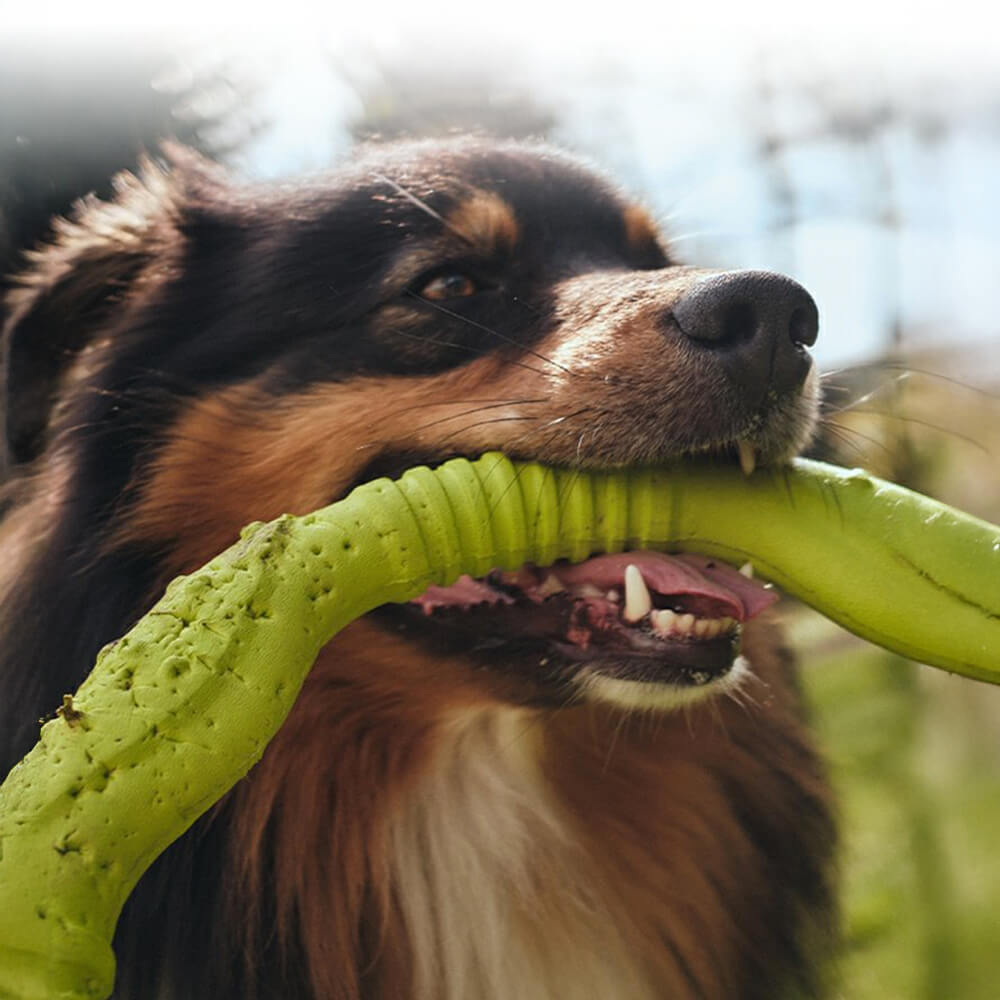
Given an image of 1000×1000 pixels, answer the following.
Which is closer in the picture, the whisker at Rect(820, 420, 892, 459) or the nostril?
the nostril

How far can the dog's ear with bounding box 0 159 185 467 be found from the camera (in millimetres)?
2006

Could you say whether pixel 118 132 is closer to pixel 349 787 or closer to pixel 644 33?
pixel 644 33

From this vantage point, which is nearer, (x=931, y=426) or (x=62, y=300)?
(x=62, y=300)

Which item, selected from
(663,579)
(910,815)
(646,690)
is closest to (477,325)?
(663,579)

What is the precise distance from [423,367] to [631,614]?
53cm

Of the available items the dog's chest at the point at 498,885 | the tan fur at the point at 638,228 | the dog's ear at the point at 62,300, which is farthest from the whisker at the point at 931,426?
the dog's ear at the point at 62,300

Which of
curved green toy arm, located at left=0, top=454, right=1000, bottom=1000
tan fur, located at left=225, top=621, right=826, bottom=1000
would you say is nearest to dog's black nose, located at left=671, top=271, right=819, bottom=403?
curved green toy arm, located at left=0, top=454, right=1000, bottom=1000

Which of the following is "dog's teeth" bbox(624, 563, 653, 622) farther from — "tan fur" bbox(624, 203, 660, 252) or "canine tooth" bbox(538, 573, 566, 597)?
"tan fur" bbox(624, 203, 660, 252)

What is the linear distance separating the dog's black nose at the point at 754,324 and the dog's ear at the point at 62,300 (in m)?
1.05

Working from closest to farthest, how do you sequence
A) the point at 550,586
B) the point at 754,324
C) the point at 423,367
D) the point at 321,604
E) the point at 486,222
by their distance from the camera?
the point at 321,604, the point at 754,324, the point at 550,586, the point at 423,367, the point at 486,222

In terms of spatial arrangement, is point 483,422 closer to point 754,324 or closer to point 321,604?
point 754,324

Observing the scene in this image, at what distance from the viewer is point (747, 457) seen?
1598 mm

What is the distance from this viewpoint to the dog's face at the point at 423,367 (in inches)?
62.6

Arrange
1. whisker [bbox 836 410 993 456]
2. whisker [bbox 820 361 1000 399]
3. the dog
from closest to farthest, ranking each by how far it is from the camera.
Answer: the dog < whisker [bbox 820 361 1000 399] < whisker [bbox 836 410 993 456]
